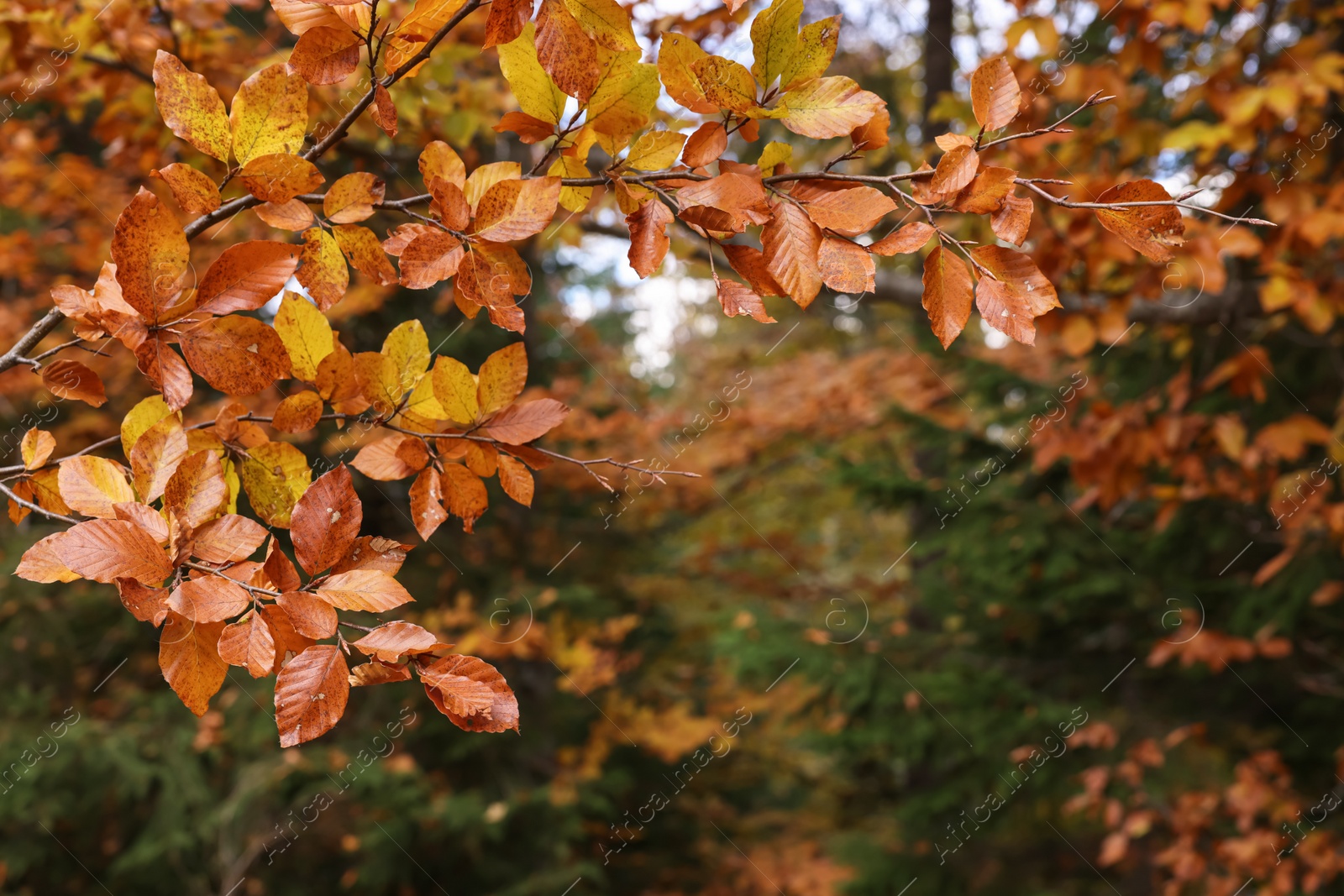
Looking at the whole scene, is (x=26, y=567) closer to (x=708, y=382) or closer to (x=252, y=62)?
(x=252, y=62)

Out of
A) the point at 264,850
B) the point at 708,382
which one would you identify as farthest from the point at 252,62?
the point at 708,382

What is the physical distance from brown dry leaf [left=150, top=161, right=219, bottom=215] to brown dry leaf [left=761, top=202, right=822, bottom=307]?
0.44 metres

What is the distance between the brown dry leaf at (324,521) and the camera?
0.63 meters

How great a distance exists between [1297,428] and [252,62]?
312 cm

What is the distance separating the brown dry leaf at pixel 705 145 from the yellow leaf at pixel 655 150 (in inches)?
1.0

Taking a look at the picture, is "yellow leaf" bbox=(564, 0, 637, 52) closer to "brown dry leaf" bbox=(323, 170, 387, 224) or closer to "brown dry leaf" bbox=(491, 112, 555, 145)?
"brown dry leaf" bbox=(491, 112, 555, 145)

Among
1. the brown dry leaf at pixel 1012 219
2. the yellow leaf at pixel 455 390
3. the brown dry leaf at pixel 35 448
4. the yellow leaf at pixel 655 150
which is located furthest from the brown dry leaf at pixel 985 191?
the brown dry leaf at pixel 35 448

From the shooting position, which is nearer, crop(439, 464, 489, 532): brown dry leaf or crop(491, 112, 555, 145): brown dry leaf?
crop(491, 112, 555, 145): brown dry leaf

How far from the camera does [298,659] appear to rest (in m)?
0.59

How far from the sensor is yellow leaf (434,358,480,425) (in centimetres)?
77

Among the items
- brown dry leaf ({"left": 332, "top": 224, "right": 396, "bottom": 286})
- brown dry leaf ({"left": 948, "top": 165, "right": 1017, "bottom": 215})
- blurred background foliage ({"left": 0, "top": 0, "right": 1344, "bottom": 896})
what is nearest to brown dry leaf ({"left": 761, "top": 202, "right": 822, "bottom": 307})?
brown dry leaf ({"left": 948, "top": 165, "right": 1017, "bottom": 215})

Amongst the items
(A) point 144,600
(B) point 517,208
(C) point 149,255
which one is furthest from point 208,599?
(B) point 517,208

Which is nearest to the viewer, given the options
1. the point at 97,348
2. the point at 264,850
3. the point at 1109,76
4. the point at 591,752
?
the point at 97,348

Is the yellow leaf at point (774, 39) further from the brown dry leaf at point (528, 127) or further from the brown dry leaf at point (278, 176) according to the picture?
the brown dry leaf at point (278, 176)
